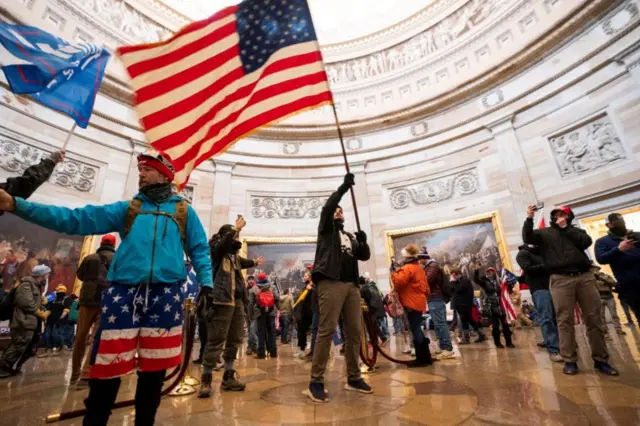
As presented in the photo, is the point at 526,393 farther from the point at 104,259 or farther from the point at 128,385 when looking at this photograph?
the point at 104,259

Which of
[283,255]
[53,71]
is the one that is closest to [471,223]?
[283,255]

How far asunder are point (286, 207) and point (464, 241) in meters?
7.09

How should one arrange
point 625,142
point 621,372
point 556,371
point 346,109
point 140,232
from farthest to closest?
1. point 346,109
2. point 625,142
3. point 556,371
4. point 621,372
5. point 140,232

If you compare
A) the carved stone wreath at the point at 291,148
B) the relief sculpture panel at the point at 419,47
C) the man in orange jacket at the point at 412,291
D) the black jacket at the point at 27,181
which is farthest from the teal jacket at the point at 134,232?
the relief sculpture panel at the point at 419,47

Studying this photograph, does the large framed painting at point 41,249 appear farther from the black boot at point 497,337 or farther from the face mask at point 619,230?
the face mask at point 619,230

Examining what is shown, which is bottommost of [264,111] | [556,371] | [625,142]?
[556,371]

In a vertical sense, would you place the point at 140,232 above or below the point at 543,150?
A: below

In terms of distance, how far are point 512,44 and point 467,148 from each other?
4.25 metres

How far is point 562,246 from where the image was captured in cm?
341

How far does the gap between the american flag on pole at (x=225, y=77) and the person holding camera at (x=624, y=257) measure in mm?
3354

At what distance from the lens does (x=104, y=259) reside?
13.0ft

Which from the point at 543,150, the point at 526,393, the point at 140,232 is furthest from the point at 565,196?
the point at 140,232

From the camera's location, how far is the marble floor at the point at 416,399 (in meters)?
2.07

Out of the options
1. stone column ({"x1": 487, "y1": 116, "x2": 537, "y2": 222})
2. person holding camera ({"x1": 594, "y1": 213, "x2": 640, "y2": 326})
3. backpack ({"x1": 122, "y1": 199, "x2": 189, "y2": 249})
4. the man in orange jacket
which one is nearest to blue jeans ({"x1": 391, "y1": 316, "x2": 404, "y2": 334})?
stone column ({"x1": 487, "y1": 116, "x2": 537, "y2": 222})
